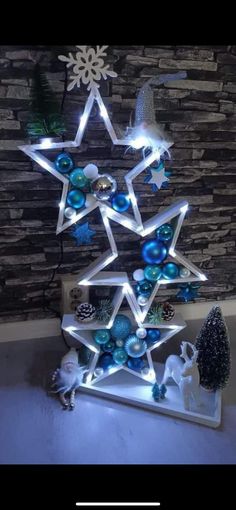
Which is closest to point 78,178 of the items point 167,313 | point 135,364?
point 167,313

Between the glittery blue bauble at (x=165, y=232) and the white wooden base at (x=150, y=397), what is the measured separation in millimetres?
484

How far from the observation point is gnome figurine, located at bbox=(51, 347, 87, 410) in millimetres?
1327

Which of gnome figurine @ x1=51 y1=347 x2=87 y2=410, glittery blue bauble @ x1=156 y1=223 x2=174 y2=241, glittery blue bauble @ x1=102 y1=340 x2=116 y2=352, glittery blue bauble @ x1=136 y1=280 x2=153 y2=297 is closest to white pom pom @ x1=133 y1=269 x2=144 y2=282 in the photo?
glittery blue bauble @ x1=136 y1=280 x2=153 y2=297

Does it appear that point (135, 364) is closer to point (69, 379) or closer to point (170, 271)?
point (69, 379)

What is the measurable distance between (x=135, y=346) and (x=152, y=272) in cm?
25

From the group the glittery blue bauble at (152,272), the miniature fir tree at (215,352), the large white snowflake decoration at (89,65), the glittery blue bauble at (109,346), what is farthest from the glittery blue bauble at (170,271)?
the large white snowflake decoration at (89,65)

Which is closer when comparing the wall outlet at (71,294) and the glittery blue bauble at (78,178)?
the glittery blue bauble at (78,178)

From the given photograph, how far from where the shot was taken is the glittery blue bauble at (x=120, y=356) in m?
1.37

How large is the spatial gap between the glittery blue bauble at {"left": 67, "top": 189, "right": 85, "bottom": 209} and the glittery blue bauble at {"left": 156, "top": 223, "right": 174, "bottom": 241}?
0.82 ft

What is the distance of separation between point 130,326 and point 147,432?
12.6 inches

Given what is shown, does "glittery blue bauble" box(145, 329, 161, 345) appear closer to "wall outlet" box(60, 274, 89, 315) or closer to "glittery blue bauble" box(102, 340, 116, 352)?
"glittery blue bauble" box(102, 340, 116, 352)

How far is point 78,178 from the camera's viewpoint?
1210mm

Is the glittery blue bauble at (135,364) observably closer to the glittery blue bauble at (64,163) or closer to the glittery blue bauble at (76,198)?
the glittery blue bauble at (76,198)
